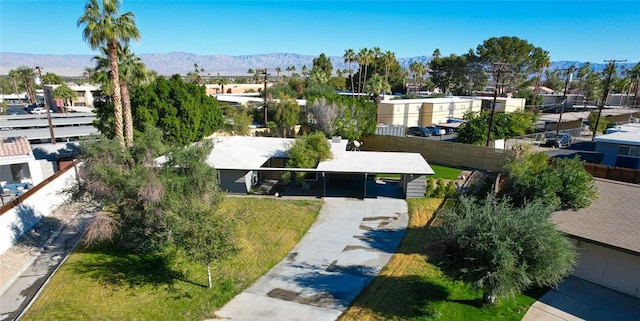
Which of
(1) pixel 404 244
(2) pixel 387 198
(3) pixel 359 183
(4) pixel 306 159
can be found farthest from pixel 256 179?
(1) pixel 404 244

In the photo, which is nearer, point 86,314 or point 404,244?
point 86,314

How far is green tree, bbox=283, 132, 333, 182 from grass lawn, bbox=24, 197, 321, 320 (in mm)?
7392

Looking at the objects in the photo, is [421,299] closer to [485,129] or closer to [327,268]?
[327,268]

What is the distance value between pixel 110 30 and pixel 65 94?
66238 millimetres

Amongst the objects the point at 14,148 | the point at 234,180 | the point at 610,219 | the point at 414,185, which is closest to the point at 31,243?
the point at 14,148

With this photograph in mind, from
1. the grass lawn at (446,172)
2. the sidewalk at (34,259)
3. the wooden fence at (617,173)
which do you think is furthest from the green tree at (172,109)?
the wooden fence at (617,173)

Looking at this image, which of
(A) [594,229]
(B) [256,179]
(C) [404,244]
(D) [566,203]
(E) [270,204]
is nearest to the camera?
(A) [594,229]

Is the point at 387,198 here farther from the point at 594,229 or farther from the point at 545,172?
the point at 594,229

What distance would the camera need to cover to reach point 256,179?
97.4 feet

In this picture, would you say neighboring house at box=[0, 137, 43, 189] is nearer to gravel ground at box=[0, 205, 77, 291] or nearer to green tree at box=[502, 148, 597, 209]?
gravel ground at box=[0, 205, 77, 291]

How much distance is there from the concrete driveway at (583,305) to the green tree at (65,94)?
86.7m

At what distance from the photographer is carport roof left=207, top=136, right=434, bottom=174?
2584 centimetres

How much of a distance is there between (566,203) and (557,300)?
4951 millimetres

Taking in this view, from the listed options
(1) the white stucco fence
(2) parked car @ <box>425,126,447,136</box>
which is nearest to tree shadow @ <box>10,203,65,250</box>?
(1) the white stucco fence
